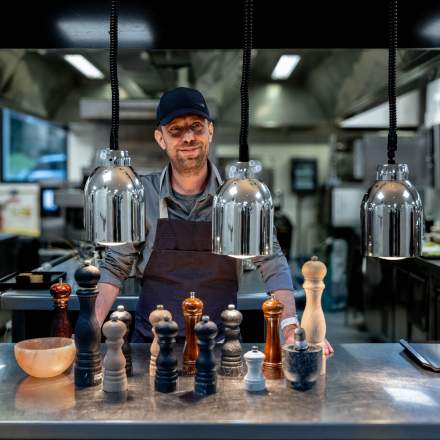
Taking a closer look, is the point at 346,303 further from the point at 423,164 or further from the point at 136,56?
the point at 136,56

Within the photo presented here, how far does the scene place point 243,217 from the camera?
1.50 m

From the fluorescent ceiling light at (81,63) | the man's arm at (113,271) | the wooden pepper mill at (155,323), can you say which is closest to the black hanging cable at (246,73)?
the wooden pepper mill at (155,323)

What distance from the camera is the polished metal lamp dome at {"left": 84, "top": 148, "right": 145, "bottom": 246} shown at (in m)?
1.55

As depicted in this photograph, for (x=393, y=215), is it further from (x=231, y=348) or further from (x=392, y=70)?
(x=231, y=348)

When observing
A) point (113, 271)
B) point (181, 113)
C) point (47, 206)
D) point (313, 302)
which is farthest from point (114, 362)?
point (47, 206)

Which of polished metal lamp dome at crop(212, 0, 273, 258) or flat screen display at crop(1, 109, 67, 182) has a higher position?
flat screen display at crop(1, 109, 67, 182)

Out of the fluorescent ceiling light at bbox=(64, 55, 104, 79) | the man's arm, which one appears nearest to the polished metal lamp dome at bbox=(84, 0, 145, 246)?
the man's arm

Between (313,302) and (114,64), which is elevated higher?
(114,64)

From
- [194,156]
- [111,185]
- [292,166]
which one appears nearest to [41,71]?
[292,166]

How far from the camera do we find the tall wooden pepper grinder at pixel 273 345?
1.78 m

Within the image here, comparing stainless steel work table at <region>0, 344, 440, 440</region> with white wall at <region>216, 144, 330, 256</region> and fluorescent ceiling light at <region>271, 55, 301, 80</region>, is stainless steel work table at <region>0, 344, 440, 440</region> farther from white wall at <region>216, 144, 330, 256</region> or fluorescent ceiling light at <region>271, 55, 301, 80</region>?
white wall at <region>216, 144, 330, 256</region>

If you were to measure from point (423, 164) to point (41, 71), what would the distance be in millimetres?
4327

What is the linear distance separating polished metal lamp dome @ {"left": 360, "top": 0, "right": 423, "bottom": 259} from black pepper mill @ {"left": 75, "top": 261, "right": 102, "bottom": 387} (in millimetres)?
742

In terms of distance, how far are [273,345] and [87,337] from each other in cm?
51
